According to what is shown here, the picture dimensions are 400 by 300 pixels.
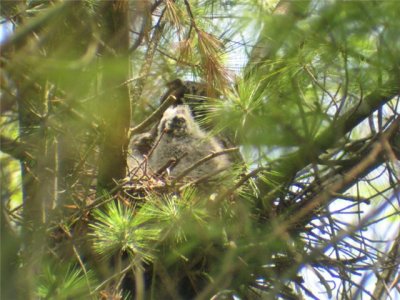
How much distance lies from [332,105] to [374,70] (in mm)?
368

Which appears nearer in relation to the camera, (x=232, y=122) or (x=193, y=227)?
(x=232, y=122)

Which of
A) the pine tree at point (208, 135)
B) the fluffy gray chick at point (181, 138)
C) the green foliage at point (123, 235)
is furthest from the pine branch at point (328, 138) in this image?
the fluffy gray chick at point (181, 138)

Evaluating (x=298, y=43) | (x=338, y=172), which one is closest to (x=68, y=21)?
(x=298, y=43)

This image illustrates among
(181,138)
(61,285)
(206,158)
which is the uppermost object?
(181,138)

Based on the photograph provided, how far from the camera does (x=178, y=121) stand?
395cm

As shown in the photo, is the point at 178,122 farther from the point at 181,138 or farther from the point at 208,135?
the point at 208,135

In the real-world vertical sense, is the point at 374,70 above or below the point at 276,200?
above

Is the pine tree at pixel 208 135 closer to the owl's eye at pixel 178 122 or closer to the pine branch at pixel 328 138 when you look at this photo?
the pine branch at pixel 328 138

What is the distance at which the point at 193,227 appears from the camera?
9.10ft

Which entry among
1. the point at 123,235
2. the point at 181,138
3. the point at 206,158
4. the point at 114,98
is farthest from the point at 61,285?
the point at 181,138

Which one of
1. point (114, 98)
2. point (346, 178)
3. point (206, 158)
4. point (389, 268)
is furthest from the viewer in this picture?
point (206, 158)

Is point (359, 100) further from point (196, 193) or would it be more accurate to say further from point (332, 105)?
point (196, 193)

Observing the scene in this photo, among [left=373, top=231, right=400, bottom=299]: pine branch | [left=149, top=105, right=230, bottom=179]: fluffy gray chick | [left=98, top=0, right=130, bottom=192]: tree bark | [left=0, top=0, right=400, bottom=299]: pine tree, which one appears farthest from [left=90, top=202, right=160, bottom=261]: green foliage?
[left=149, top=105, right=230, bottom=179]: fluffy gray chick

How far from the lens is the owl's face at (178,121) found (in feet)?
12.9
